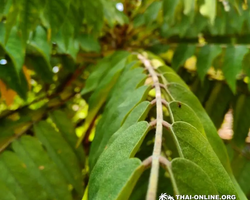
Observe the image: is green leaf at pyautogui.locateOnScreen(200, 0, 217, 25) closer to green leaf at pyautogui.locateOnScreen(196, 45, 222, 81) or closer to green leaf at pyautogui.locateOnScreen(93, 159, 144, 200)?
green leaf at pyautogui.locateOnScreen(196, 45, 222, 81)

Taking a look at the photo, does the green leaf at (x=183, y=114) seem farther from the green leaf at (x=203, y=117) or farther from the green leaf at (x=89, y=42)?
the green leaf at (x=89, y=42)

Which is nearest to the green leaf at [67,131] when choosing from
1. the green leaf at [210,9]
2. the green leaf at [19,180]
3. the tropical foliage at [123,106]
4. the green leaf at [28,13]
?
the tropical foliage at [123,106]

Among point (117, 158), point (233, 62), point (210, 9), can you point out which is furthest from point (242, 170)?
point (117, 158)

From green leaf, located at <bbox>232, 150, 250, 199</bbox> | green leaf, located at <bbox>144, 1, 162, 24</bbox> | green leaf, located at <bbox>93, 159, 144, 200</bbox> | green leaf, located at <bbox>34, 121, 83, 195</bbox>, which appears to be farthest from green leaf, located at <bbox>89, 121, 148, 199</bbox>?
green leaf, located at <bbox>144, 1, 162, 24</bbox>

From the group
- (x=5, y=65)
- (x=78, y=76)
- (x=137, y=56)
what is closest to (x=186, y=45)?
(x=137, y=56)

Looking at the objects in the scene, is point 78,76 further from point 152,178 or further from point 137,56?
point 152,178
